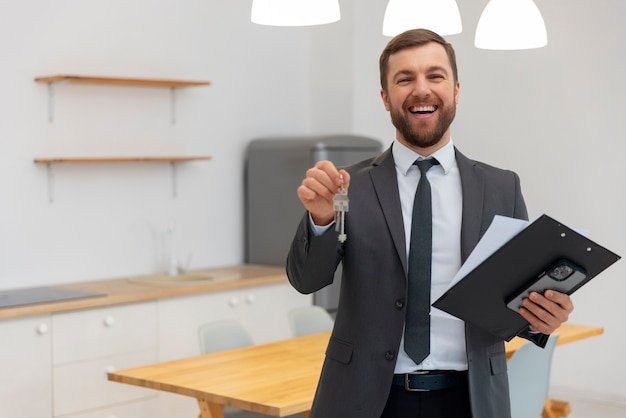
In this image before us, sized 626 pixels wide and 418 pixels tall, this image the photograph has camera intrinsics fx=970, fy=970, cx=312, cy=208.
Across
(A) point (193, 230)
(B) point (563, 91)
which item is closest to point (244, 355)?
(A) point (193, 230)

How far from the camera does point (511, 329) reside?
2090mm

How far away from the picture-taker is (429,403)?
2.08 m

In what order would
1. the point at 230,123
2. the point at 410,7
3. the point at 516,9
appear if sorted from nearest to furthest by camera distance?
the point at 410,7 → the point at 516,9 → the point at 230,123

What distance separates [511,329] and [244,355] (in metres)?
1.99

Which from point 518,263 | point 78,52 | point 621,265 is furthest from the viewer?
point 621,265

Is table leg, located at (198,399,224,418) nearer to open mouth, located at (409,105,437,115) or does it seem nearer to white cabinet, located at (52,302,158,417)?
white cabinet, located at (52,302,158,417)

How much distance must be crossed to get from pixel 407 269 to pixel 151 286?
3.28 m

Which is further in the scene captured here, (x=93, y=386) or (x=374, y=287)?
(x=93, y=386)

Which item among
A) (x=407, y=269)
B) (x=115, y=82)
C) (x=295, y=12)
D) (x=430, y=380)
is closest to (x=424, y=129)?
(x=407, y=269)

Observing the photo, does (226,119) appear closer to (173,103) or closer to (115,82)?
(173,103)

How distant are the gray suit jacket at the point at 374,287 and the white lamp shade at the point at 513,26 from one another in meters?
1.63

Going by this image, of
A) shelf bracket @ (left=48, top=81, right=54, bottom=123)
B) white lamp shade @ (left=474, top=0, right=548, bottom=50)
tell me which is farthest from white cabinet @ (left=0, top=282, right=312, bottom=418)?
white lamp shade @ (left=474, top=0, right=548, bottom=50)

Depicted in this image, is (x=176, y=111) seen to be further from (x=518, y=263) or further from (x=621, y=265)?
(x=518, y=263)

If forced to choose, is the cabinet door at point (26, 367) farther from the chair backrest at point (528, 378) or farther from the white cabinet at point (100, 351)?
the chair backrest at point (528, 378)
